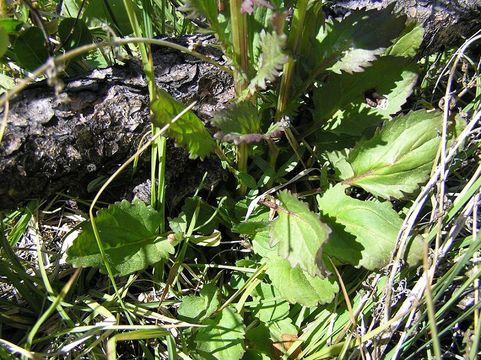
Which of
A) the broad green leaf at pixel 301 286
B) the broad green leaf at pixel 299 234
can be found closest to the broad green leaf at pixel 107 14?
the broad green leaf at pixel 299 234

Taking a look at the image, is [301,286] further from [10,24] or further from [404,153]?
[10,24]

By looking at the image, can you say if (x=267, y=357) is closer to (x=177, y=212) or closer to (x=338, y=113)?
(x=177, y=212)

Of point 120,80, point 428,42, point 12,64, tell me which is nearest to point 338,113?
point 428,42

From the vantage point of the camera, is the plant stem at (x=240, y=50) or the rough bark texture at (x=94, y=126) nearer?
the plant stem at (x=240, y=50)

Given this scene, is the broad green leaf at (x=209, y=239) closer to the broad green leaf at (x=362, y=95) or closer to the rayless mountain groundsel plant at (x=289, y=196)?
the rayless mountain groundsel plant at (x=289, y=196)

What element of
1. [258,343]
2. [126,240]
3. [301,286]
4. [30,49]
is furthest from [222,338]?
[30,49]
